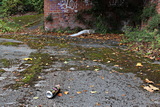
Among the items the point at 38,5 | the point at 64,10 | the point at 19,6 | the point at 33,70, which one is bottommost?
the point at 33,70

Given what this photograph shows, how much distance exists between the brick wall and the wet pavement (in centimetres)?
838

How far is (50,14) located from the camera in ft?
Answer: 40.6

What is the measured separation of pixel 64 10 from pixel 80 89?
9.98m

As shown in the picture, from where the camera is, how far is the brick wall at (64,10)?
12.2 metres

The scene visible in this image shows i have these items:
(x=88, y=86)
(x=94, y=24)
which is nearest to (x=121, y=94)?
(x=88, y=86)

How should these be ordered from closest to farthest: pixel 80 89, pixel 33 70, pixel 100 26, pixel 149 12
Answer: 1. pixel 80 89
2. pixel 33 70
3. pixel 149 12
4. pixel 100 26

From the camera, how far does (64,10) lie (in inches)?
482

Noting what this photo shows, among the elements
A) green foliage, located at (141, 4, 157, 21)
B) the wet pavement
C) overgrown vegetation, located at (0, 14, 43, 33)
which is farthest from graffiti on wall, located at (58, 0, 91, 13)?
the wet pavement

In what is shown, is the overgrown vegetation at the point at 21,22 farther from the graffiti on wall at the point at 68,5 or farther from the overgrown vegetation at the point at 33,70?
the overgrown vegetation at the point at 33,70

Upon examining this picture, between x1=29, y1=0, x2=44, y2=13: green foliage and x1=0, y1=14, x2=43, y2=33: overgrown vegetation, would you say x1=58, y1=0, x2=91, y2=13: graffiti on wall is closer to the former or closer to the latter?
x1=0, y1=14, x2=43, y2=33: overgrown vegetation

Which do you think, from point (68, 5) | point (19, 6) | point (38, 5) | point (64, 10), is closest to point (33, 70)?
point (64, 10)

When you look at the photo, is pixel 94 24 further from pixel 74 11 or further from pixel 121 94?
pixel 121 94

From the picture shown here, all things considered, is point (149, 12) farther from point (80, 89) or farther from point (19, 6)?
point (19, 6)

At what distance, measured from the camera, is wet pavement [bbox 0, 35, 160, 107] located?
2.56 m
